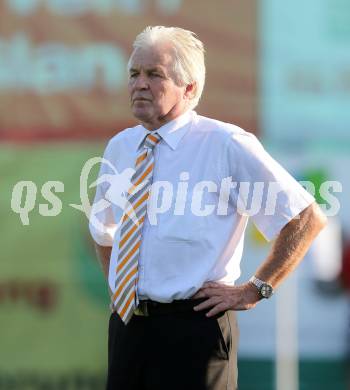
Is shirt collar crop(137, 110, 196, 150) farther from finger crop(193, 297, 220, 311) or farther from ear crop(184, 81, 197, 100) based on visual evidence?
finger crop(193, 297, 220, 311)

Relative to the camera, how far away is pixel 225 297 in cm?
304

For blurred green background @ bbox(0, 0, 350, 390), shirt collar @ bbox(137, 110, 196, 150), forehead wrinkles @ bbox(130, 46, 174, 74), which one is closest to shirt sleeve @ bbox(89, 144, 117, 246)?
shirt collar @ bbox(137, 110, 196, 150)

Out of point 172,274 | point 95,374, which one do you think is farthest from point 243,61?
point 172,274

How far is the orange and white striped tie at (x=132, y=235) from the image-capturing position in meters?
3.05

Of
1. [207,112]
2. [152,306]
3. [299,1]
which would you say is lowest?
[152,306]

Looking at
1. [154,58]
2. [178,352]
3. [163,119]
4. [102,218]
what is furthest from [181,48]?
[178,352]

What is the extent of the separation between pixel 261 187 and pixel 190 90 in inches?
16.2

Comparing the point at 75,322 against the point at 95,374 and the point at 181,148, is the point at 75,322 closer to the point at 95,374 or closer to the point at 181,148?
the point at 95,374

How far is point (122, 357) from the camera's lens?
3088mm

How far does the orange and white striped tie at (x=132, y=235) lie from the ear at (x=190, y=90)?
153 millimetres

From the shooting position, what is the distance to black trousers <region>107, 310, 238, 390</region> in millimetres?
3023

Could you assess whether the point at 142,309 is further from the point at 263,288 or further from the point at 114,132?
the point at 114,132

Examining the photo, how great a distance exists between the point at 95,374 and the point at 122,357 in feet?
8.79

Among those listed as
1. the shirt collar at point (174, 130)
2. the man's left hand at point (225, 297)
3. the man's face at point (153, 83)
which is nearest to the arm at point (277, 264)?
the man's left hand at point (225, 297)
